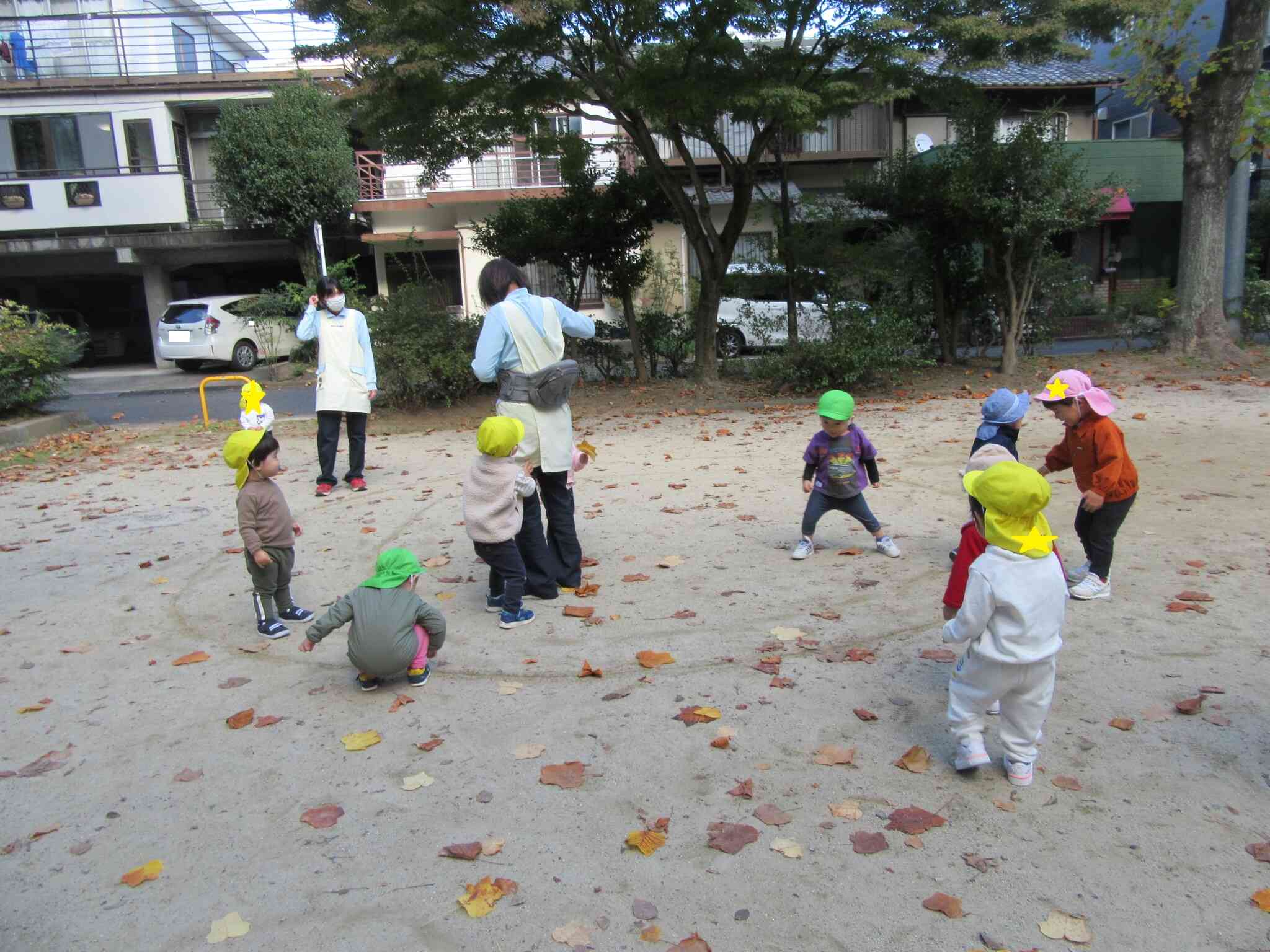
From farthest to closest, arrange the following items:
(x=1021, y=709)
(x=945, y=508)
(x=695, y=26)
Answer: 1. (x=695, y=26)
2. (x=945, y=508)
3. (x=1021, y=709)

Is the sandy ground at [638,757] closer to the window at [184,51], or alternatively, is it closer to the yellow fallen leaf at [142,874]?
the yellow fallen leaf at [142,874]

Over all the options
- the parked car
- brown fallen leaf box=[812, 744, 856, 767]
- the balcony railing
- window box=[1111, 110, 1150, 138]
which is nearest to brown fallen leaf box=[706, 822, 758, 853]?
brown fallen leaf box=[812, 744, 856, 767]

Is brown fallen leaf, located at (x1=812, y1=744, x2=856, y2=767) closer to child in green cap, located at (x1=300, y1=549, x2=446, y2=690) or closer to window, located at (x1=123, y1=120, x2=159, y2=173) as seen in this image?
child in green cap, located at (x1=300, y1=549, x2=446, y2=690)

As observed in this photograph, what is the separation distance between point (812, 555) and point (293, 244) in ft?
71.2

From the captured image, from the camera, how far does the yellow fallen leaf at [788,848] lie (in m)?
2.74

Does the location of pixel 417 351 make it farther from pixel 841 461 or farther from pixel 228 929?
pixel 228 929

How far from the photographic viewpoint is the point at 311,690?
4043 mm

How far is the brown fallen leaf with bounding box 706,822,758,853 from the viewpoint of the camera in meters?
2.79

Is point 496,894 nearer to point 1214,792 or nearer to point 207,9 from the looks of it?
point 1214,792

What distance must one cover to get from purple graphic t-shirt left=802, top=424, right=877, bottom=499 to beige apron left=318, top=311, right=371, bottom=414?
13.2ft

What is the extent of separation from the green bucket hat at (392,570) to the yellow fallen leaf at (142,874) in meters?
1.38

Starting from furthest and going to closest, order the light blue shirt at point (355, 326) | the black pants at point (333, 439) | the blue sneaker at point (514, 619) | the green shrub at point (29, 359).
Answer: the green shrub at point (29, 359) → the black pants at point (333, 439) → the light blue shirt at point (355, 326) → the blue sneaker at point (514, 619)

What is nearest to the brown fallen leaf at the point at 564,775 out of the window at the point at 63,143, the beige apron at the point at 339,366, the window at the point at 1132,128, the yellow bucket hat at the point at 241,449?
the yellow bucket hat at the point at 241,449

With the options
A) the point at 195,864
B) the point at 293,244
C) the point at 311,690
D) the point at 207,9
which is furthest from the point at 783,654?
the point at 207,9
